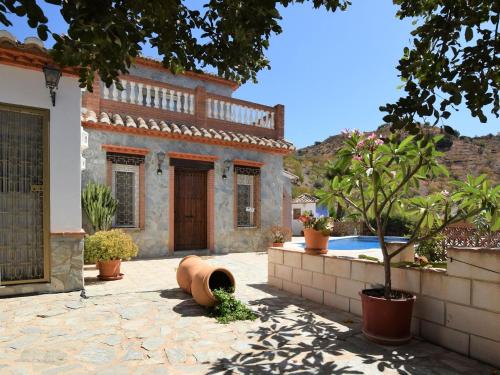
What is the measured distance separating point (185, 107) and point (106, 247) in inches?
245

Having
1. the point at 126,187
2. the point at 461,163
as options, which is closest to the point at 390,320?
the point at 126,187

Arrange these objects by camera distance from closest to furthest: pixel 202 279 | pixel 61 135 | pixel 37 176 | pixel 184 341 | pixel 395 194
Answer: pixel 184 341 → pixel 395 194 → pixel 202 279 → pixel 37 176 → pixel 61 135

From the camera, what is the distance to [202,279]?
4.89 metres

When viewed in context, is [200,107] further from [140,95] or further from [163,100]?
[140,95]

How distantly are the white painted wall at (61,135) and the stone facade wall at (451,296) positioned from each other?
4.47 meters

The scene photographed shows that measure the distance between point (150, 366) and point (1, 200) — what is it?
3990 mm

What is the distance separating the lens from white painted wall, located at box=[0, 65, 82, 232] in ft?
17.9

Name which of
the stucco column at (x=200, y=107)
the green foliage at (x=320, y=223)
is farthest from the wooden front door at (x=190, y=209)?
the green foliage at (x=320, y=223)

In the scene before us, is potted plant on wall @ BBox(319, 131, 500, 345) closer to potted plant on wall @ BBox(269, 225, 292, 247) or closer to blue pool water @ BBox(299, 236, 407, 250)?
potted plant on wall @ BBox(269, 225, 292, 247)

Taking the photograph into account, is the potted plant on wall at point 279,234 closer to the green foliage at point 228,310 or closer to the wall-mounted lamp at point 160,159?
the wall-mounted lamp at point 160,159

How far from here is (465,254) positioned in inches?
136

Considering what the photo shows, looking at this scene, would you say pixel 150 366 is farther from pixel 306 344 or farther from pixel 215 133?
Answer: pixel 215 133

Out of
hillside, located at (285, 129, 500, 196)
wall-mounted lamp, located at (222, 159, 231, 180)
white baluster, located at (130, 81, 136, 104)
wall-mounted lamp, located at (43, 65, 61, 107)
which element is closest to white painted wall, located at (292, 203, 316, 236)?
hillside, located at (285, 129, 500, 196)

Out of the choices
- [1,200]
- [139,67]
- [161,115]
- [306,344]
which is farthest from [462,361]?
[139,67]
